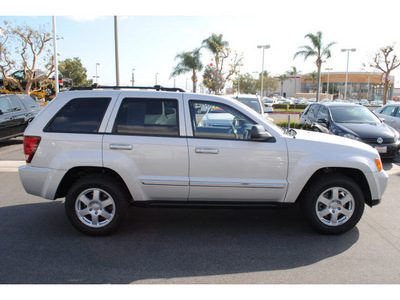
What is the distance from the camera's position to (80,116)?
4.29 m

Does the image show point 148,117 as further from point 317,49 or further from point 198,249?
point 317,49

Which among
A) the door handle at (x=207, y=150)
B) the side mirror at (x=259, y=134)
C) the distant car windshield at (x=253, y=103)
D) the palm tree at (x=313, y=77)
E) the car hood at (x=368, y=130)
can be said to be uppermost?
the palm tree at (x=313, y=77)

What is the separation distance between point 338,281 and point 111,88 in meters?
3.62

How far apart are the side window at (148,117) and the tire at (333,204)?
1968 mm

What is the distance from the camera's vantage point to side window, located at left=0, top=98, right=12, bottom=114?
429 inches

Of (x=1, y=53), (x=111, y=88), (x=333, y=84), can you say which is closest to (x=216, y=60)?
(x=1, y=53)

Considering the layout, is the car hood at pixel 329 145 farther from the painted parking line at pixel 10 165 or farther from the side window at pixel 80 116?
the painted parking line at pixel 10 165

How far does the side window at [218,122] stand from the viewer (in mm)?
4238

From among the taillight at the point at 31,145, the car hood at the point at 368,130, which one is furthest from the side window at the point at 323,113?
the taillight at the point at 31,145

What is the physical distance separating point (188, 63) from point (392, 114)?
26.3 meters

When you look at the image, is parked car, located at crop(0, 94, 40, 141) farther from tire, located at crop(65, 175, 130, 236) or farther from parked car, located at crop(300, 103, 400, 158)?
parked car, located at crop(300, 103, 400, 158)

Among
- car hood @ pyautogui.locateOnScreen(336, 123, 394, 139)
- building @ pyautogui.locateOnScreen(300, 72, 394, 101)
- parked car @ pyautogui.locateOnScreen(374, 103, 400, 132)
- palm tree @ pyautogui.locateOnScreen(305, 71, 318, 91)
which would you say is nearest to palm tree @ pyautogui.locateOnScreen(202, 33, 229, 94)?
parked car @ pyautogui.locateOnScreen(374, 103, 400, 132)

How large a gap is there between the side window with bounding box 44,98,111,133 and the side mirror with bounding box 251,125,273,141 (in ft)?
6.34

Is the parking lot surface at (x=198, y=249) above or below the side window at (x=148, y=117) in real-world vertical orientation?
below
